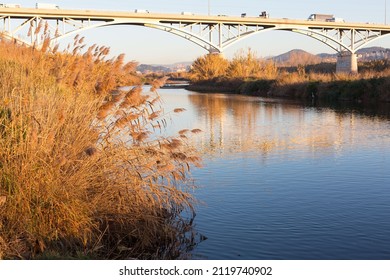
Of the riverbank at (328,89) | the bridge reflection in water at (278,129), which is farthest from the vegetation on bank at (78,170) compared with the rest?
the riverbank at (328,89)

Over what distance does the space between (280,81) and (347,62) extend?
78.1 feet

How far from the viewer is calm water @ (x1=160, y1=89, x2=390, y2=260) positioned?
568 centimetres

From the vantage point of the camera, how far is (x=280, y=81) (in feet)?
107

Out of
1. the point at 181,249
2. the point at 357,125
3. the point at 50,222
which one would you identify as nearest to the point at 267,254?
the point at 181,249

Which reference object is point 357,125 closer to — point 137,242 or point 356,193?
point 356,193

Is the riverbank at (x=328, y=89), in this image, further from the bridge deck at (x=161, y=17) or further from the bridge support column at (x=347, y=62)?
the bridge support column at (x=347, y=62)

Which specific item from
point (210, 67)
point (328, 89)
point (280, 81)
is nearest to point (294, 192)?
point (328, 89)

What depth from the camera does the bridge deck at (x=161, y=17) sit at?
38438 mm

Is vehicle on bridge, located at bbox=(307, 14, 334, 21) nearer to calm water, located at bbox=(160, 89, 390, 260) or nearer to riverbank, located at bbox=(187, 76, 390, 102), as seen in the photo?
riverbank, located at bbox=(187, 76, 390, 102)

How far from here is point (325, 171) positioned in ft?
31.1

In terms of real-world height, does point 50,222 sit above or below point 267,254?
above

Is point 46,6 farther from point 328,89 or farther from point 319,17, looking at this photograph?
A: point 319,17

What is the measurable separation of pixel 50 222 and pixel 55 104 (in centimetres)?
114

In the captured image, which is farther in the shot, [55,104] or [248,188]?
[248,188]
